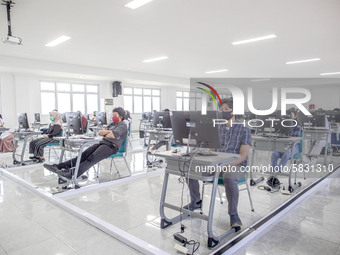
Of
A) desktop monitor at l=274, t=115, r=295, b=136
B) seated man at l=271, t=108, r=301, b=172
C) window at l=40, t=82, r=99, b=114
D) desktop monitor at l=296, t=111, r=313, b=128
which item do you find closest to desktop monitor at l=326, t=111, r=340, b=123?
desktop monitor at l=296, t=111, r=313, b=128

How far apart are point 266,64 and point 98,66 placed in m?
6.21

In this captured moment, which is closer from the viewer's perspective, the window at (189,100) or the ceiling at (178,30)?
the ceiling at (178,30)

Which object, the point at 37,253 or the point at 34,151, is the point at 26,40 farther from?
the point at 37,253

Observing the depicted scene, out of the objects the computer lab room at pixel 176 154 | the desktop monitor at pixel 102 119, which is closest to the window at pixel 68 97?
the computer lab room at pixel 176 154

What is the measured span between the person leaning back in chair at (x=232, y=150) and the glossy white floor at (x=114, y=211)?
0.24 meters

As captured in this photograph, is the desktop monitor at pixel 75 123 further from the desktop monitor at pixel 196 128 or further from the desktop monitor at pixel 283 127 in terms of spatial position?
the desktop monitor at pixel 283 127

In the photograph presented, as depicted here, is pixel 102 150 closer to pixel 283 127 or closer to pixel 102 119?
pixel 283 127

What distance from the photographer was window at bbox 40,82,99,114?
11.2 m

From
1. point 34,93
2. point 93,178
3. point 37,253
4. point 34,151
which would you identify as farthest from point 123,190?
point 34,93

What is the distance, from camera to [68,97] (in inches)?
472

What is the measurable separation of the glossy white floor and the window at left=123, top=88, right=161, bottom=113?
9846 millimetres

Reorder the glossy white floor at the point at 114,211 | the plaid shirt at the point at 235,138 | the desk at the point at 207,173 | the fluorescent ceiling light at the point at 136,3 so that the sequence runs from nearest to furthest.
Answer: the desk at the point at 207,173 → the glossy white floor at the point at 114,211 → the plaid shirt at the point at 235,138 → the fluorescent ceiling light at the point at 136,3

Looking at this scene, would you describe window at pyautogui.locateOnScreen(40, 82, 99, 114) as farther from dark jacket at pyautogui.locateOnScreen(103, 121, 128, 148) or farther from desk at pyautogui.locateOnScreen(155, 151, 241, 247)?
desk at pyautogui.locateOnScreen(155, 151, 241, 247)

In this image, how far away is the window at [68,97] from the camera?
11248 mm
